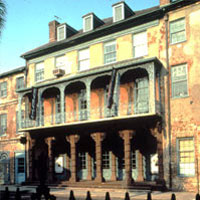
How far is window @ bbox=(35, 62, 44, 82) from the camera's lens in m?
25.8

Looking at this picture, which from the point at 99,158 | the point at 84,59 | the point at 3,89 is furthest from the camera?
the point at 3,89

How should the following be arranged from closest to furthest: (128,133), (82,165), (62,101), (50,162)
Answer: (128,133)
(62,101)
(50,162)
(82,165)

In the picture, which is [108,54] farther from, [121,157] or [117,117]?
[121,157]

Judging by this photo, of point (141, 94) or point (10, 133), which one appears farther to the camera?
point (10, 133)

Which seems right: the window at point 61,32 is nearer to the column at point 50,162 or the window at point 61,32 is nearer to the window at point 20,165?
the column at point 50,162

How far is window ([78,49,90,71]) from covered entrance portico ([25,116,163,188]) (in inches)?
173

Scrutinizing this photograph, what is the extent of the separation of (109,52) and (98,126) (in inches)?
196

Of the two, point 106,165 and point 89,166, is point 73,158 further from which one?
point 106,165

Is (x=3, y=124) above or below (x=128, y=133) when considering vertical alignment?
above

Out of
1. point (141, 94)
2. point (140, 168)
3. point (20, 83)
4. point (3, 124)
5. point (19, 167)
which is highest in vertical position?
point (20, 83)

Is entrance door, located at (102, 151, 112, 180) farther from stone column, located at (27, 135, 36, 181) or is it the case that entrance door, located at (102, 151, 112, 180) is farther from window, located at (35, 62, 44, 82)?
window, located at (35, 62, 44, 82)

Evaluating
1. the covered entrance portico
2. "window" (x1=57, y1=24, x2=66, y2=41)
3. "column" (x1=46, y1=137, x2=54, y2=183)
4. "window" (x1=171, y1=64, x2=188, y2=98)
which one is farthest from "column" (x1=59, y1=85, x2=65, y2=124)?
"window" (x1=171, y1=64, x2=188, y2=98)

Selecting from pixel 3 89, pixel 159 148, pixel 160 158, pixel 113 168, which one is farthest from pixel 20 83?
pixel 160 158

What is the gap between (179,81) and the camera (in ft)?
61.9
